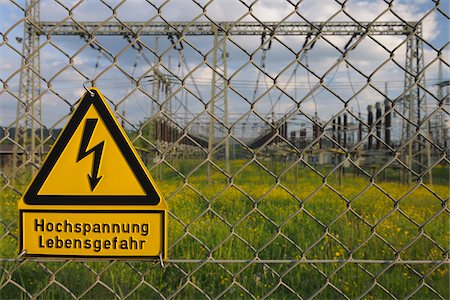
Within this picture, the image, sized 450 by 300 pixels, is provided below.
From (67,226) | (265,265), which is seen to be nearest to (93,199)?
(67,226)

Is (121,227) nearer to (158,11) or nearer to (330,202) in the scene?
(158,11)

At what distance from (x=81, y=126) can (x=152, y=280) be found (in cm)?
160

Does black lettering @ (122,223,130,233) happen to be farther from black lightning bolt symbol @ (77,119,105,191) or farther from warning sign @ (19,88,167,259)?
black lightning bolt symbol @ (77,119,105,191)

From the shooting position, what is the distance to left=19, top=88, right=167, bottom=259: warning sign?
134 centimetres

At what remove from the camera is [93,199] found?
53.1 inches

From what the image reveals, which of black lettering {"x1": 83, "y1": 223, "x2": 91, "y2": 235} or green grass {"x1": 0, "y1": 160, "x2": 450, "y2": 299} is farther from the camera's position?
green grass {"x1": 0, "y1": 160, "x2": 450, "y2": 299}

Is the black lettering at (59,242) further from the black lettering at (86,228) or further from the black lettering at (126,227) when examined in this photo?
the black lettering at (126,227)

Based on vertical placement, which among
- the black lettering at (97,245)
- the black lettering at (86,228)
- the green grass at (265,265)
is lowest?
the green grass at (265,265)

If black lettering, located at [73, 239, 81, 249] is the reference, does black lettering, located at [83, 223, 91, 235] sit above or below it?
above

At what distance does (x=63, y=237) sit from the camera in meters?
1.36

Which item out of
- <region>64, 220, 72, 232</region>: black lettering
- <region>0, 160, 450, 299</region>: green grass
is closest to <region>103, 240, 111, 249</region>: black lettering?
<region>64, 220, 72, 232</region>: black lettering

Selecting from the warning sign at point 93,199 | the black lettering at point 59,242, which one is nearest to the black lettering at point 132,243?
the warning sign at point 93,199

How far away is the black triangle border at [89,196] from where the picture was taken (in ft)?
4.40

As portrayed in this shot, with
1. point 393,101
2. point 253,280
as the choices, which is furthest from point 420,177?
point 253,280
